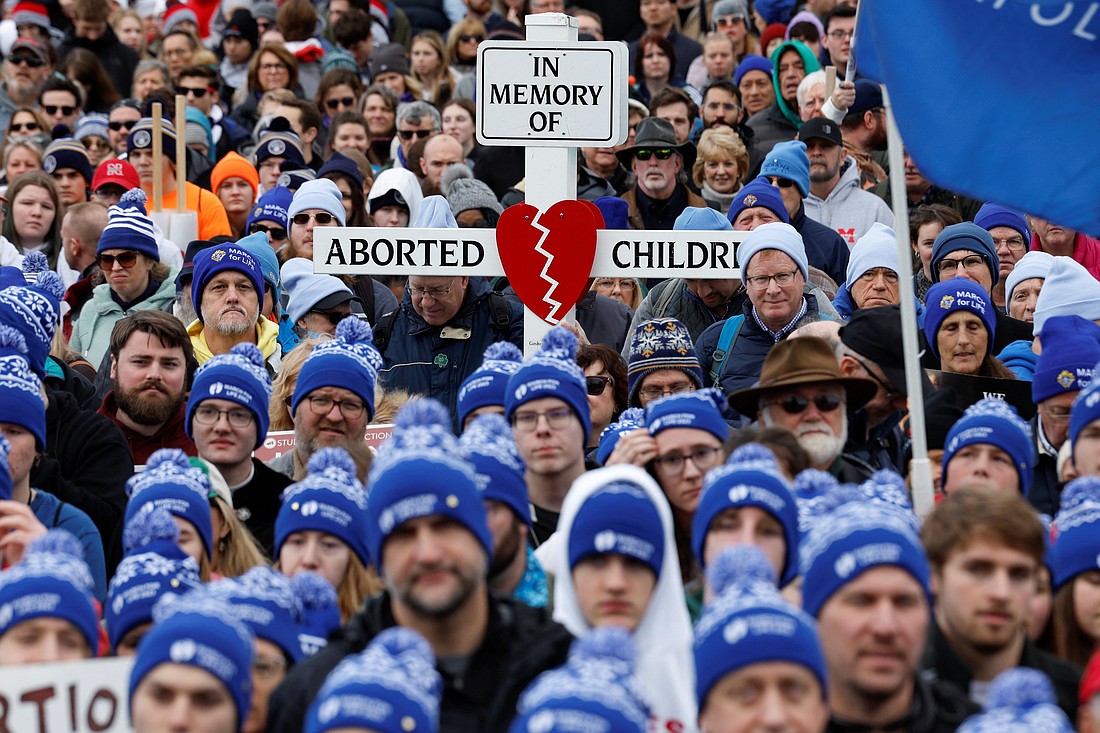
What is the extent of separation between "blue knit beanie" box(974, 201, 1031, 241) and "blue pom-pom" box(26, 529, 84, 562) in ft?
21.1

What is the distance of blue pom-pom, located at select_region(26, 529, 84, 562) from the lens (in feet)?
19.6

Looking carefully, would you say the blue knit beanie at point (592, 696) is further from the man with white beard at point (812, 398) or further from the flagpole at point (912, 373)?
the man with white beard at point (812, 398)

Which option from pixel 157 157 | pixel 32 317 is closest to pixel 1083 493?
pixel 32 317

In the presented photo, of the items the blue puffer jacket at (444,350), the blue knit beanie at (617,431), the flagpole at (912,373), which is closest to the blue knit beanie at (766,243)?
the blue puffer jacket at (444,350)

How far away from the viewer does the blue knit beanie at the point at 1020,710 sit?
14.2 ft

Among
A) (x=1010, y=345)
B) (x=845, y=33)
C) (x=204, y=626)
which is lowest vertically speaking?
(x=204, y=626)

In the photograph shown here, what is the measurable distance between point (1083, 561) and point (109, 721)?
282 cm

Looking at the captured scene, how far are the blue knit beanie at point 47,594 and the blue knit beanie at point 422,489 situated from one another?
0.89m

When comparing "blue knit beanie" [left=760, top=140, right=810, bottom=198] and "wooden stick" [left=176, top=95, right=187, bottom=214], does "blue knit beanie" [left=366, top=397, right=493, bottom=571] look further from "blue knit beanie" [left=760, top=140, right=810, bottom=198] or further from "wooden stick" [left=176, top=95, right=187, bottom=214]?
"wooden stick" [left=176, top=95, right=187, bottom=214]

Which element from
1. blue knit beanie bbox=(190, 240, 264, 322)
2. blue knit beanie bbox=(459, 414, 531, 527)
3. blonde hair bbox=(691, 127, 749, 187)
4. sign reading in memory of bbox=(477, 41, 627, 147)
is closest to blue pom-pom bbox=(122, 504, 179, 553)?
blue knit beanie bbox=(459, 414, 531, 527)

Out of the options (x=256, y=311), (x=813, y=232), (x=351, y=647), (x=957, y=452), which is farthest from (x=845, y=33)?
(x=351, y=647)

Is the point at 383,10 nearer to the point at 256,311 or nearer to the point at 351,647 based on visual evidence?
the point at 256,311

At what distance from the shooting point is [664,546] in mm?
5836

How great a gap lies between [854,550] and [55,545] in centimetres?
229
